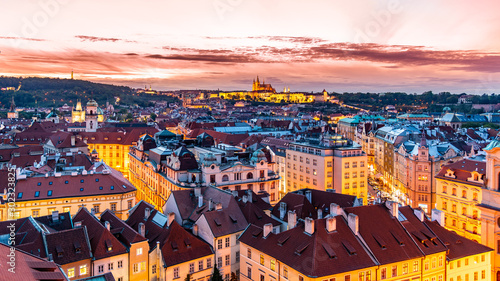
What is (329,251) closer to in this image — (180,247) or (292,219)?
(292,219)

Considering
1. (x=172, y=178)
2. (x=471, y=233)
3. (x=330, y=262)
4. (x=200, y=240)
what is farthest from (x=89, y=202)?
(x=471, y=233)

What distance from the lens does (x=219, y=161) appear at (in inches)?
2697

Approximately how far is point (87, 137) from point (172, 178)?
60.4 meters

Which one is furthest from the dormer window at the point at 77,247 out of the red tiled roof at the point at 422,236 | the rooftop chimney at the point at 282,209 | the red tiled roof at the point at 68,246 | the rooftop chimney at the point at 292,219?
the red tiled roof at the point at 422,236

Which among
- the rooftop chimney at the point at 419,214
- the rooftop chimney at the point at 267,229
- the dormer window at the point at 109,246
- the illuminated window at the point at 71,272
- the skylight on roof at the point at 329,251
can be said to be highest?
the rooftop chimney at the point at 419,214

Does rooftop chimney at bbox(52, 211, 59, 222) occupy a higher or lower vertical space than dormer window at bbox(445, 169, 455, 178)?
lower

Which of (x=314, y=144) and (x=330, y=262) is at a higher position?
(x=314, y=144)

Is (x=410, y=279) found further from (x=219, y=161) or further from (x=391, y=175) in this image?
(x=391, y=175)

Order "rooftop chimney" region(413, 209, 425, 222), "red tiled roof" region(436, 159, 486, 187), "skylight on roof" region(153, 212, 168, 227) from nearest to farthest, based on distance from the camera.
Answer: "rooftop chimney" region(413, 209, 425, 222), "skylight on roof" region(153, 212, 168, 227), "red tiled roof" region(436, 159, 486, 187)

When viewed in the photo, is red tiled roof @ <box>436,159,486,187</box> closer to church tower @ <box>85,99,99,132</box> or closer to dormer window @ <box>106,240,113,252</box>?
dormer window @ <box>106,240,113,252</box>

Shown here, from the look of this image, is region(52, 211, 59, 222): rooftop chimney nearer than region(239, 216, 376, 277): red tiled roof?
No

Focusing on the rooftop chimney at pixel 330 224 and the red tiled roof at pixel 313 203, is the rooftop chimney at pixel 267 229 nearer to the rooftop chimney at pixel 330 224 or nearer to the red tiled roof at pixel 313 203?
the rooftop chimney at pixel 330 224

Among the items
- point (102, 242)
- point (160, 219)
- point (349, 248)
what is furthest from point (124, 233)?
point (349, 248)

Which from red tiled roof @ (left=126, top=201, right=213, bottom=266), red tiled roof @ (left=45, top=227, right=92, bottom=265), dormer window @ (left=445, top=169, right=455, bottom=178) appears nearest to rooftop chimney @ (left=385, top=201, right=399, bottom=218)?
red tiled roof @ (left=126, top=201, right=213, bottom=266)
